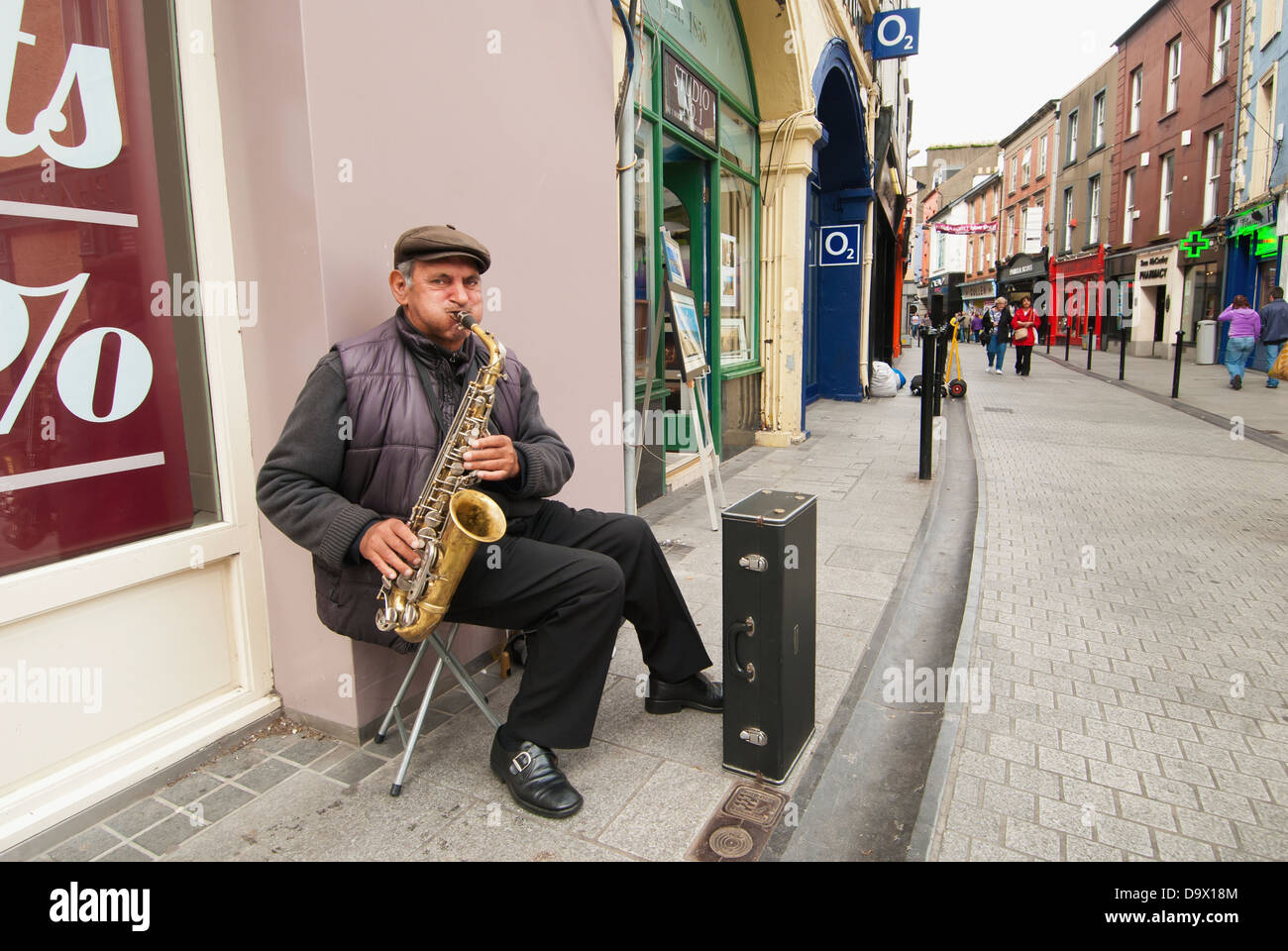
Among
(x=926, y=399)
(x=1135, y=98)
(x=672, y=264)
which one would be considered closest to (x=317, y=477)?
(x=672, y=264)

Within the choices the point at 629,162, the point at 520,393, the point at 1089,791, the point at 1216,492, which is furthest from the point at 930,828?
the point at 1216,492

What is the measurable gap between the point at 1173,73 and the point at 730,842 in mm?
29274

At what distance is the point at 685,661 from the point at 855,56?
1178 centimetres

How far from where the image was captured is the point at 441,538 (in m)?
2.37

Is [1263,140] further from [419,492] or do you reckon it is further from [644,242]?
[419,492]

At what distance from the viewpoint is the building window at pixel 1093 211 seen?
29458 mm

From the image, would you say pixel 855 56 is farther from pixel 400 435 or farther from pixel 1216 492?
pixel 400 435

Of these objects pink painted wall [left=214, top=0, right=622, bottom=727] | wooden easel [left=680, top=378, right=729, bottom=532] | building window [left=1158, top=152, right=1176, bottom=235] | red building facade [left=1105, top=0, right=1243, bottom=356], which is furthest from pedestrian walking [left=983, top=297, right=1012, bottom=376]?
pink painted wall [left=214, top=0, right=622, bottom=727]

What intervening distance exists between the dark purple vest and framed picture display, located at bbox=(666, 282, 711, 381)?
288 cm

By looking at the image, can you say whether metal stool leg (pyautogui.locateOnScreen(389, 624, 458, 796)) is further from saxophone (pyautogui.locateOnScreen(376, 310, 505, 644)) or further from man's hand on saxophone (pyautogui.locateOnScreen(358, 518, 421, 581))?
man's hand on saxophone (pyautogui.locateOnScreen(358, 518, 421, 581))

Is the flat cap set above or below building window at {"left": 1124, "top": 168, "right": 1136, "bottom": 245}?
below

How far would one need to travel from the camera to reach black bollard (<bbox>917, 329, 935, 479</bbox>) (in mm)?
7004

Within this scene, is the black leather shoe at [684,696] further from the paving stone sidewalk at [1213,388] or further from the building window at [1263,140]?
the building window at [1263,140]

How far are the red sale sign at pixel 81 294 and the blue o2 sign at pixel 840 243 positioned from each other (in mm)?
11933
